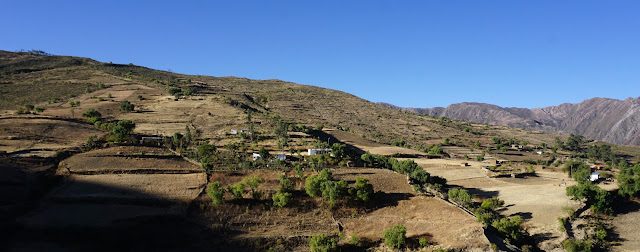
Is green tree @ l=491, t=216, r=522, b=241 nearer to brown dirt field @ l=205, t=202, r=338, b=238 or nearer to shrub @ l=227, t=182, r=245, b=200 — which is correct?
brown dirt field @ l=205, t=202, r=338, b=238

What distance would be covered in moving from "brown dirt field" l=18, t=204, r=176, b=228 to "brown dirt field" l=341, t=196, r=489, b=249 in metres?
21.6

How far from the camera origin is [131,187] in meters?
41.8

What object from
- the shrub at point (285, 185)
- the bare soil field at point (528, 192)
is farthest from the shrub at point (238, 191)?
the bare soil field at point (528, 192)

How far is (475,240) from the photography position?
34031 mm

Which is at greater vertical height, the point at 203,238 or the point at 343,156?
the point at 343,156

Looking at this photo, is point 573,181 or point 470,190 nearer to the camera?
point 470,190

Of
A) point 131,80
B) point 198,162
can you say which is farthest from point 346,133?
point 131,80

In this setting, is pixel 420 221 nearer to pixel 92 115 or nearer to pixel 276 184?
pixel 276 184

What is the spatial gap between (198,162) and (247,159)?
305 inches

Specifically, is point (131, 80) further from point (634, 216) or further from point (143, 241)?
point (634, 216)

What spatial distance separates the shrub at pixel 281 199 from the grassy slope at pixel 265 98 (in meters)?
75.4

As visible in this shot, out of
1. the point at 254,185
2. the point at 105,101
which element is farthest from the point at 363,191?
the point at 105,101

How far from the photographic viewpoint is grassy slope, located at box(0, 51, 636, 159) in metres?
116

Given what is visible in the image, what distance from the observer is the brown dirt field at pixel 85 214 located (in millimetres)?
33094
